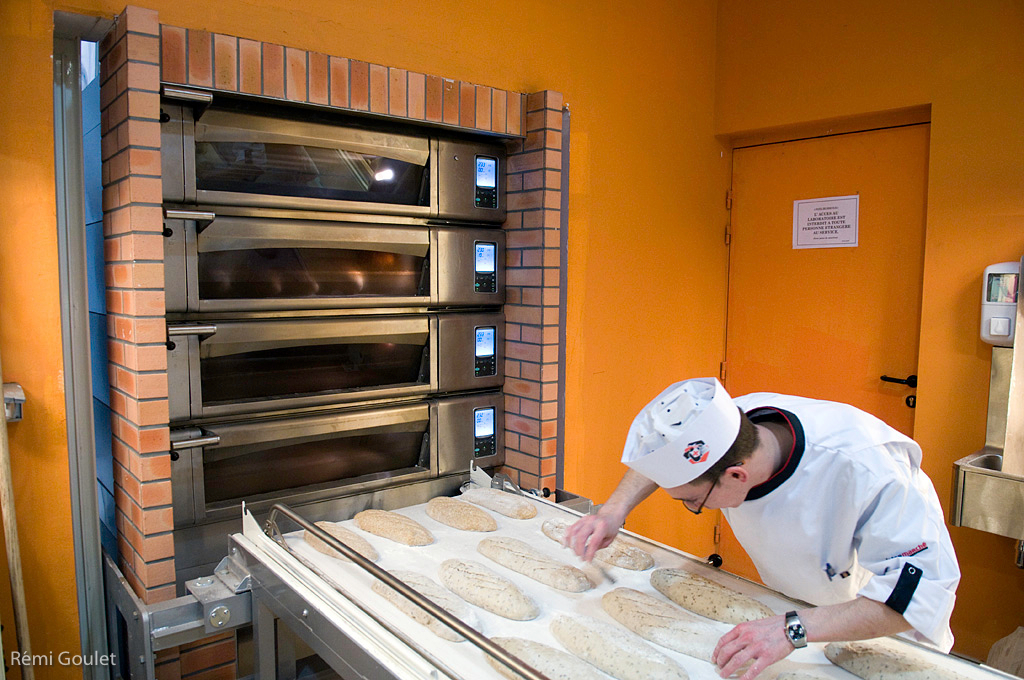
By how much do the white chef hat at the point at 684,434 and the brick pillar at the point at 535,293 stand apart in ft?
3.80

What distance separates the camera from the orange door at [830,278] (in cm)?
339

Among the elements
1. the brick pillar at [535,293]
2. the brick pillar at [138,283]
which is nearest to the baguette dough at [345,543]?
the brick pillar at [138,283]

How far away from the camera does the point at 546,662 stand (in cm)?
149

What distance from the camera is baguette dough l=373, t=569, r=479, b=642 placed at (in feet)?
5.30

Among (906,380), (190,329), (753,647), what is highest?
(190,329)

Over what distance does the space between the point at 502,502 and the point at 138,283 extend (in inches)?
50.9

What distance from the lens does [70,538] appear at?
83.9 inches

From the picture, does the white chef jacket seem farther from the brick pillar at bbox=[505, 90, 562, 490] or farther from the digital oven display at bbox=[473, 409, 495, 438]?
the digital oven display at bbox=[473, 409, 495, 438]

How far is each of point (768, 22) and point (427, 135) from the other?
211 centimetres

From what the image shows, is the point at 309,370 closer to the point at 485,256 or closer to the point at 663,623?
the point at 485,256

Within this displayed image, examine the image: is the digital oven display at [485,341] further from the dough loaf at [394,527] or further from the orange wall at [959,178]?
the orange wall at [959,178]

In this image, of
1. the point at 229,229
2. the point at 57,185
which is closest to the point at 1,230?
the point at 57,185

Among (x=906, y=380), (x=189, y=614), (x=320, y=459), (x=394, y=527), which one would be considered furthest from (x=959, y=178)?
(x=189, y=614)

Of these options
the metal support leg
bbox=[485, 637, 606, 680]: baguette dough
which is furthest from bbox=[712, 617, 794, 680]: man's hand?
the metal support leg
